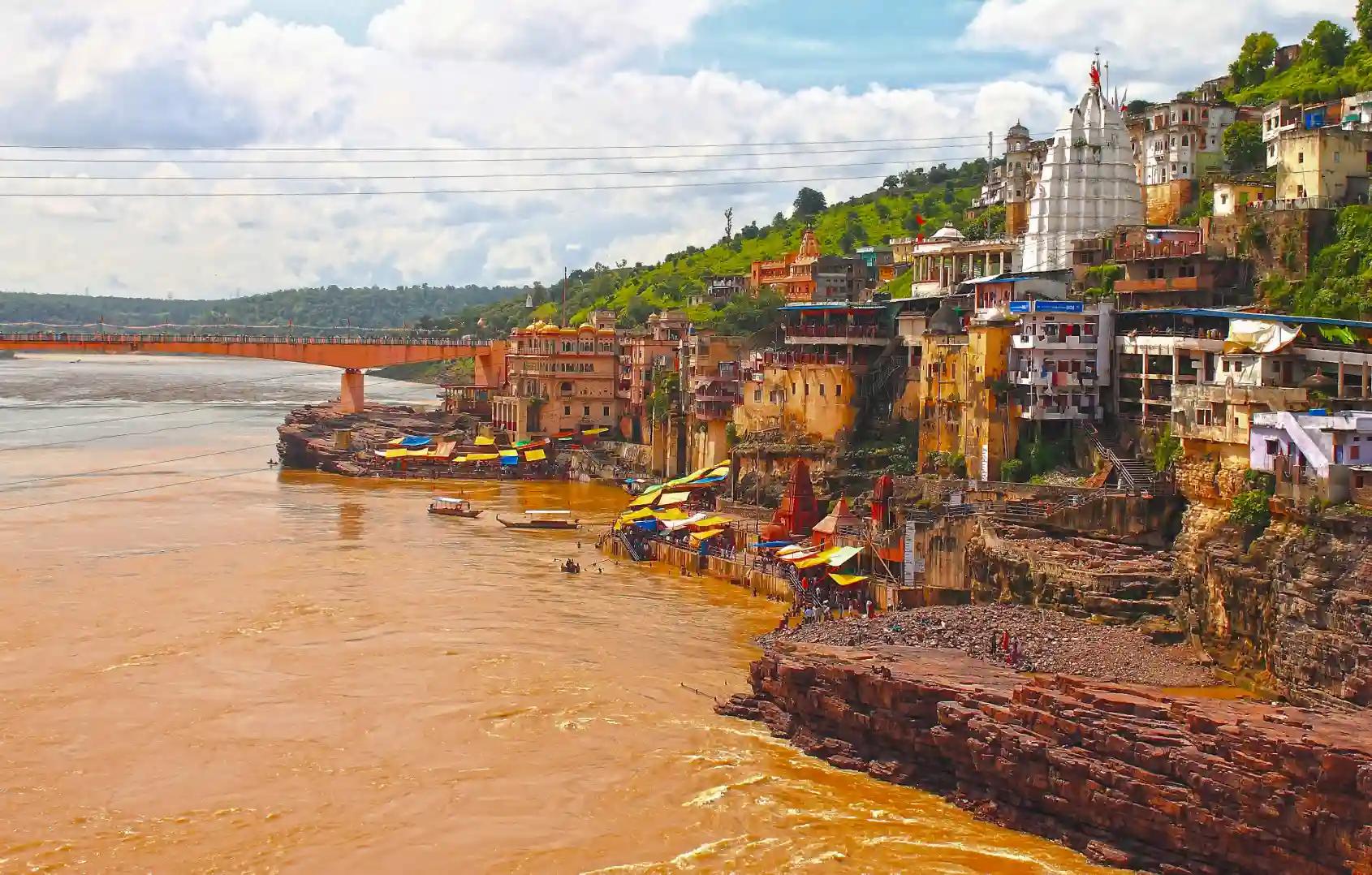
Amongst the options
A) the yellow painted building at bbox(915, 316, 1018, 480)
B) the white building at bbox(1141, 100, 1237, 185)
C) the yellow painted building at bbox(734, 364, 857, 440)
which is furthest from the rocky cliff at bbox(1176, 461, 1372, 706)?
the white building at bbox(1141, 100, 1237, 185)

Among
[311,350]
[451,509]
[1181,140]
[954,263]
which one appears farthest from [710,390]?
[311,350]

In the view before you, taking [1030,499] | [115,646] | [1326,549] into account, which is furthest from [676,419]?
[1326,549]

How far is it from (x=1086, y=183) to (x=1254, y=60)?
84.0ft

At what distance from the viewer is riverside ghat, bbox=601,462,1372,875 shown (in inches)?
771

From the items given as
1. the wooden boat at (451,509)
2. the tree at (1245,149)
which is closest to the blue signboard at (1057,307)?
the tree at (1245,149)

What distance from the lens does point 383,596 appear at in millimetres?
38875

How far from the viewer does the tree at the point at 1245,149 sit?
5550 centimetres

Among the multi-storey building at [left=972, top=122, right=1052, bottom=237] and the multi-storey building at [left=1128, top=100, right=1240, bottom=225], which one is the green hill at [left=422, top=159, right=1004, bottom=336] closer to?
the multi-storey building at [left=972, top=122, right=1052, bottom=237]

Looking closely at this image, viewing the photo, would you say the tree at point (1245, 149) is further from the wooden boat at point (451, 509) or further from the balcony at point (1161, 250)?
the wooden boat at point (451, 509)

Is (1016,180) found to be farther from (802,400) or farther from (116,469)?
(116,469)

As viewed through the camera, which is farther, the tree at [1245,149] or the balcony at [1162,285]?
the tree at [1245,149]

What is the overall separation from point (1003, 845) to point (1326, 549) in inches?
360

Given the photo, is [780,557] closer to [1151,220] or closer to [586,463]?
[1151,220]

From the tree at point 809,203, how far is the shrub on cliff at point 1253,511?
8681cm
